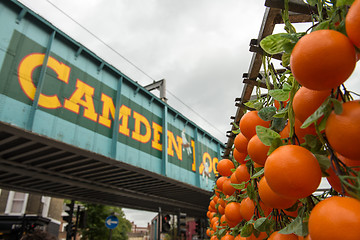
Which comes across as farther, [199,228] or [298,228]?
[199,228]

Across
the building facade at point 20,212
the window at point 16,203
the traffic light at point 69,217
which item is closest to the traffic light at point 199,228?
the traffic light at point 69,217

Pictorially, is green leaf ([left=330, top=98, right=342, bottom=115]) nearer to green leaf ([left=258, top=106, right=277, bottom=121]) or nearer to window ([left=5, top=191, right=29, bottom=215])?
green leaf ([left=258, top=106, right=277, bottom=121])

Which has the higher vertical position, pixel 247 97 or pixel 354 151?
pixel 247 97

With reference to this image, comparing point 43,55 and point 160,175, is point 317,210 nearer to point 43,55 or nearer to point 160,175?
point 43,55

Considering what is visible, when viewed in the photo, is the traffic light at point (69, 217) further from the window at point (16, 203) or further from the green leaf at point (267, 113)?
the green leaf at point (267, 113)

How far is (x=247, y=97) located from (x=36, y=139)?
643 cm

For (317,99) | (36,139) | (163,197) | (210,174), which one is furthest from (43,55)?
(210,174)

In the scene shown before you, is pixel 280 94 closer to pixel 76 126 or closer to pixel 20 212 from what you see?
pixel 76 126

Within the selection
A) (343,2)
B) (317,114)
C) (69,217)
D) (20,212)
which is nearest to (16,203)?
(20,212)

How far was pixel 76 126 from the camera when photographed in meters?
7.68

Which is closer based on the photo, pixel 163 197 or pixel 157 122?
pixel 157 122

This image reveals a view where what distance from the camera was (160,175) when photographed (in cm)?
1038

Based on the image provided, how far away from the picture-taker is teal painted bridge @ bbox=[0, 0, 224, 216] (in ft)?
21.4

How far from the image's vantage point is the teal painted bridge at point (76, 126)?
651 cm
